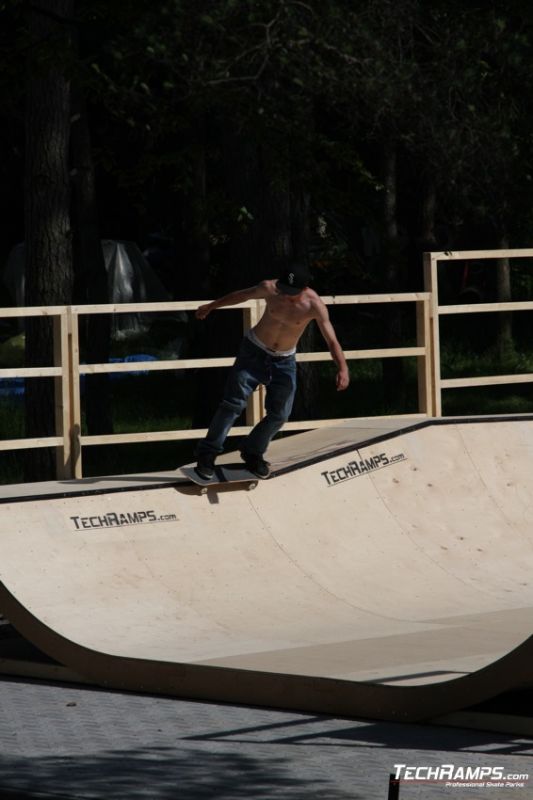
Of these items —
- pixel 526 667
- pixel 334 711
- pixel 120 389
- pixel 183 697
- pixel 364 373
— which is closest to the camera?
pixel 526 667

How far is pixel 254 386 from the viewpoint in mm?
11641

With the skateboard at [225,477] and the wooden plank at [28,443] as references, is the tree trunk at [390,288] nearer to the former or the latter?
the wooden plank at [28,443]

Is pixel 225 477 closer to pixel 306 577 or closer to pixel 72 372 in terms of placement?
Answer: pixel 306 577

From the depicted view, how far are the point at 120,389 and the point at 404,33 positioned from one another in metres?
16.3

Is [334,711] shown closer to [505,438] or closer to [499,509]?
[499,509]

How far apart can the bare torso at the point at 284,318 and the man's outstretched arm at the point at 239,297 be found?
7 centimetres

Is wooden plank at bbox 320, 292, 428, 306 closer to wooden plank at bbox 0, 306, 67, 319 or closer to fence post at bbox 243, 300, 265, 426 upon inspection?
fence post at bbox 243, 300, 265, 426

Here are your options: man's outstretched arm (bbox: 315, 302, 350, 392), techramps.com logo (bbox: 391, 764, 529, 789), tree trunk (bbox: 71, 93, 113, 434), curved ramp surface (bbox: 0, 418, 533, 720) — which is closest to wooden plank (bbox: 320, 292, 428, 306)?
curved ramp surface (bbox: 0, 418, 533, 720)

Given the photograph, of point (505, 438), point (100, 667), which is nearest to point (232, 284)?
point (505, 438)

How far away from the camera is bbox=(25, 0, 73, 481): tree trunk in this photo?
1584 cm

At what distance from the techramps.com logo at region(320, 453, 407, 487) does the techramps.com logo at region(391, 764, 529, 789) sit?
5.63m

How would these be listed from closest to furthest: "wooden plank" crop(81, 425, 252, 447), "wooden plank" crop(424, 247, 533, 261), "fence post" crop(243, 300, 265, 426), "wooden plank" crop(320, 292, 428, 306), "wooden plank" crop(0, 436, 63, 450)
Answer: "wooden plank" crop(0, 436, 63, 450)
"wooden plank" crop(81, 425, 252, 447)
"fence post" crop(243, 300, 265, 426)
"wooden plank" crop(320, 292, 428, 306)
"wooden plank" crop(424, 247, 533, 261)

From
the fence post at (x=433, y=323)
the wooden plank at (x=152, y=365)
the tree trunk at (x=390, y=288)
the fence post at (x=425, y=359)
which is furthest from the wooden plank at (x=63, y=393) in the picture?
the tree trunk at (x=390, y=288)

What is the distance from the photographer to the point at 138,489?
36.3ft
